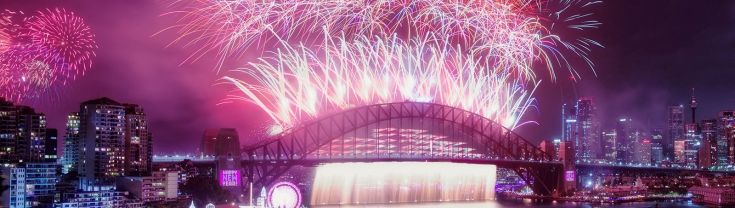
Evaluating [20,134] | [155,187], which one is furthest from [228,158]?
[20,134]

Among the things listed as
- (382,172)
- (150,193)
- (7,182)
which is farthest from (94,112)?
(382,172)

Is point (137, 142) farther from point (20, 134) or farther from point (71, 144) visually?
point (20, 134)

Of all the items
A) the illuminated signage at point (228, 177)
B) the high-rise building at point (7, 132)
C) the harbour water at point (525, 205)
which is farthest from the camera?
the harbour water at point (525, 205)

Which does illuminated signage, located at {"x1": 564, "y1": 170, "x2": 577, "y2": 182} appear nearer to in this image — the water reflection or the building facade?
the water reflection

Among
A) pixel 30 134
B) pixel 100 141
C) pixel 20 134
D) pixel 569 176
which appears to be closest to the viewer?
pixel 20 134

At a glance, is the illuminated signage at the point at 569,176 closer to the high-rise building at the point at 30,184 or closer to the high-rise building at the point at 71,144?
the high-rise building at the point at 71,144

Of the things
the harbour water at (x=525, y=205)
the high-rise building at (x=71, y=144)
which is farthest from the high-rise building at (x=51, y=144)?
the harbour water at (x=525, y=205)
